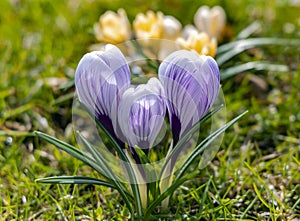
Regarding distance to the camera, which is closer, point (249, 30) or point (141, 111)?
point (141, 111)

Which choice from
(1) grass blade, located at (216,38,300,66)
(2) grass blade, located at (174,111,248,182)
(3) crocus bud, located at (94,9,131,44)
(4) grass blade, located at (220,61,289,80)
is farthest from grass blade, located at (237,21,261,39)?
(2) grass blade, located at (174,111,248,182)

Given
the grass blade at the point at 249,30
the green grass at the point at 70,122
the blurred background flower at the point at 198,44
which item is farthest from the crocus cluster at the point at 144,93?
the grass blade at the point at 249,30

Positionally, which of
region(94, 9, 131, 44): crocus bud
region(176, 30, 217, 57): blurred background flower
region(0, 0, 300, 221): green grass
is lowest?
region(0, 0, 300, 221): green grass

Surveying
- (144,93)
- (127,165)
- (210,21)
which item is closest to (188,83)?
(144,93)

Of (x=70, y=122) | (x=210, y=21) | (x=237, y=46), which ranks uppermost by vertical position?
(x=210, y=21)

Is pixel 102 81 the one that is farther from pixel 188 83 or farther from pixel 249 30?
pixel 249 30

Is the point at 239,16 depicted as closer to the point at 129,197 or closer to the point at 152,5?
the point at 152,5

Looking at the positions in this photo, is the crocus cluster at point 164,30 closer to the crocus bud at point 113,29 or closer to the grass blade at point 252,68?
the crocus bud at point 113,29

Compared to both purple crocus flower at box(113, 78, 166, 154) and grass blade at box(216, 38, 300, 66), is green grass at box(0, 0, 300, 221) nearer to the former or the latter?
grass blade at box(216, 38, 300, 66)
